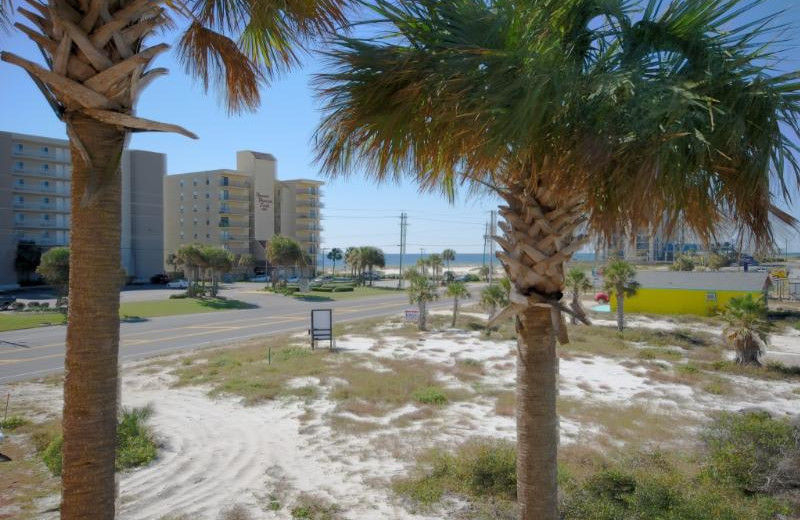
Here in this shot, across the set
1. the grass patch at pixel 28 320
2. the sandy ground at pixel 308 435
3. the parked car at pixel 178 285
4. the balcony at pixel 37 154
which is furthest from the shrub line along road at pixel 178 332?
the balcony at pixel 37 154

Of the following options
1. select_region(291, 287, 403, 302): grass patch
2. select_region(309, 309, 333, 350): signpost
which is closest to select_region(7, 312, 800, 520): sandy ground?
select_region(309, 309, 333, 350): signpost

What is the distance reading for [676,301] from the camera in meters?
41.2

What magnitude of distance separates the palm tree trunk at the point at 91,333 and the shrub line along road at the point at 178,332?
12.9 meters

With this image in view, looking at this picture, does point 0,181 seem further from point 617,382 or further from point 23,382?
point 617,382

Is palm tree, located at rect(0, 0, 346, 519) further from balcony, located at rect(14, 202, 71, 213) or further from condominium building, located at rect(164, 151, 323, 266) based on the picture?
condominium building, located at rect(164, 151, 323, 266)

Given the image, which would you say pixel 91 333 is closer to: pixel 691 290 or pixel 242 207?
pixel 691 290

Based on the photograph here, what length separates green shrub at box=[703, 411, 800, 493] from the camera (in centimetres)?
897

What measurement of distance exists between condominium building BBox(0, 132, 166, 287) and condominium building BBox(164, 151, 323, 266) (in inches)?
370

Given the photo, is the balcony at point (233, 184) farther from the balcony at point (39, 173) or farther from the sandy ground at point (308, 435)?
the sandy ground at point (308, 435)

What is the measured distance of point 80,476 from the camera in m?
3.04

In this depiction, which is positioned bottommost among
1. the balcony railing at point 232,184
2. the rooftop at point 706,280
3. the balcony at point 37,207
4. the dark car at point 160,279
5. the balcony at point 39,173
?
the dark car at point 160,279

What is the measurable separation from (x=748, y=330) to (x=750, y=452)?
15.1 m

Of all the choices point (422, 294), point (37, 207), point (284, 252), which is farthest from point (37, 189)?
point (422, 294)

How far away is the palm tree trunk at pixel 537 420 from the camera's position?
163 inches
